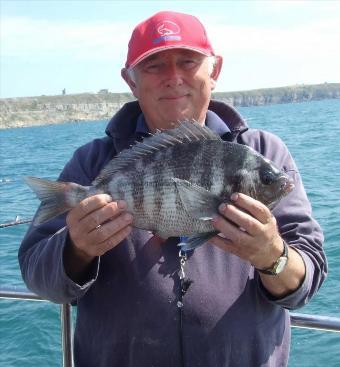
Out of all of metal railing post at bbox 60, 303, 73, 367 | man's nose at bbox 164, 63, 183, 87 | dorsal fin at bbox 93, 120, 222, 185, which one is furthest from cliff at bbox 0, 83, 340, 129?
dorsal fin at bbox 93, 120, 222, 185

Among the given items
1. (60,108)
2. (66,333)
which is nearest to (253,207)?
(66,333)

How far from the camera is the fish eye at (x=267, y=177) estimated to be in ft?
8.25

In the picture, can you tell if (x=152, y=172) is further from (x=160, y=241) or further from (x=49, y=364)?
(x=49, y=364)

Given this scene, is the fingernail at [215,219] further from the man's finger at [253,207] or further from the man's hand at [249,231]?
the man's finger at [253,207]

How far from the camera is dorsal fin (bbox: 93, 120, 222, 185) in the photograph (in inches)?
105

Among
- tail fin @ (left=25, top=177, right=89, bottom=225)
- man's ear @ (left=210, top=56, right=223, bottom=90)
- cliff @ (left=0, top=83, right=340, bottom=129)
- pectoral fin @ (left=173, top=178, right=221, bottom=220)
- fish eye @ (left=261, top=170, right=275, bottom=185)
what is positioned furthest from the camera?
cliff @ (left=0, top=83, right=340, bottom=129)

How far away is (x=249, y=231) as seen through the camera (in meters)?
2.26

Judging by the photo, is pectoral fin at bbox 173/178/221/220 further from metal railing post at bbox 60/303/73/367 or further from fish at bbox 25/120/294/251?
metal railing post at bbox 60/303/73/367

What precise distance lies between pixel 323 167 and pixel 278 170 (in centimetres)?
2014

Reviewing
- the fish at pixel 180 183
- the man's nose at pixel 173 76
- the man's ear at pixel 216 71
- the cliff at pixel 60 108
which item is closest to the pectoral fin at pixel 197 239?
the fish at pixel 180 183

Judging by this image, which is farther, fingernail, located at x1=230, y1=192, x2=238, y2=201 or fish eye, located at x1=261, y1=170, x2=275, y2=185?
fish eye, located at x1=261, y1=170, x2=275, y2=185

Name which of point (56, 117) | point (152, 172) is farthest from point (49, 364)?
point (56, 117)

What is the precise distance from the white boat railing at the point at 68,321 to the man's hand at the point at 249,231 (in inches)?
19.0

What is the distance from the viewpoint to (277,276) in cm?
248
